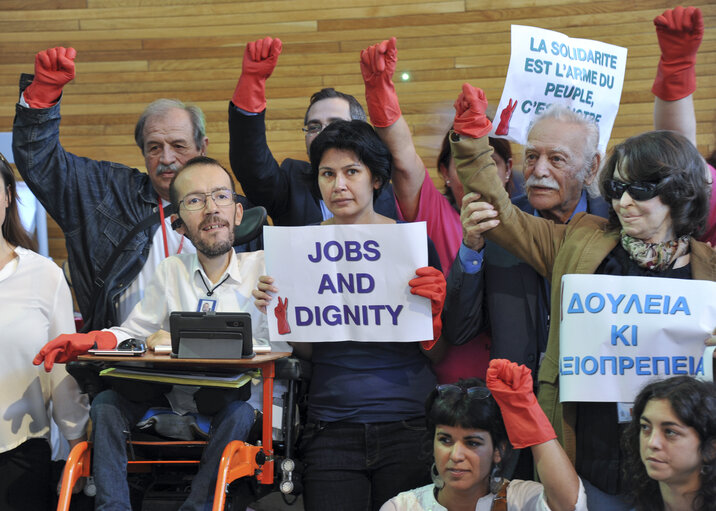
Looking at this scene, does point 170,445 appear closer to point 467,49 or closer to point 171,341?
point 171,341

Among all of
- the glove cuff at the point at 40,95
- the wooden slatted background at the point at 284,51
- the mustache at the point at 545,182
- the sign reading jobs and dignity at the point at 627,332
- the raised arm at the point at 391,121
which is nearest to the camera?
the sign reading jobs and dignity at the point at 627,332

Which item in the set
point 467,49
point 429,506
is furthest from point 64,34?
point 429,506

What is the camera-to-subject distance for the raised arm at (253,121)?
2.81 meters

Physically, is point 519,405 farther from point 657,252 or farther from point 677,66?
point 677,66

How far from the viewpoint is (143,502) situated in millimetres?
2342

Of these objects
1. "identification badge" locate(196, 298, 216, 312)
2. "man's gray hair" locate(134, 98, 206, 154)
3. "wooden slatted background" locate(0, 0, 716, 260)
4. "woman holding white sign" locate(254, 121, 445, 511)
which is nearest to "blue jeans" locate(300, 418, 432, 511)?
"woman holding white sign" locate(254, 121, 445, 511)

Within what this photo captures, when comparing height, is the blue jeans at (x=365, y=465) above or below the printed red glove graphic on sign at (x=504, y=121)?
below

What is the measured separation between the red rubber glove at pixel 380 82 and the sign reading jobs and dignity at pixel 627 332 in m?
0.87

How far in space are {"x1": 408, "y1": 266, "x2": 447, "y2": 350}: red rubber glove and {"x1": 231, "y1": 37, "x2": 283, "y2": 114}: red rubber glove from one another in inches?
35.1

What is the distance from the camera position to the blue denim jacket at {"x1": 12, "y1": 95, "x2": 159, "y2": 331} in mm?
3035

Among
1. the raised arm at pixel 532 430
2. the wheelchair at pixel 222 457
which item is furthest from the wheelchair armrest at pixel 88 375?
the raised arm at pixel 532 430

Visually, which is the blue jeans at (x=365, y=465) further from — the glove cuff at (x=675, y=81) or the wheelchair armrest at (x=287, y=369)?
the glove cuff at (x=675, y=81)

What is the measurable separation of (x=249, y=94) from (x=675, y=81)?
4.63ft

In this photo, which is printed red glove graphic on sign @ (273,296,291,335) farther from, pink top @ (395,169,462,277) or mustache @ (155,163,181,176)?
mustache @ (155,163,181,176)
